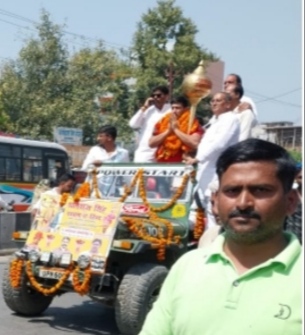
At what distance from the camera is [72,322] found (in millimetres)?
7609

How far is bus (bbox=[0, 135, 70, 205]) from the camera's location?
2142 cm

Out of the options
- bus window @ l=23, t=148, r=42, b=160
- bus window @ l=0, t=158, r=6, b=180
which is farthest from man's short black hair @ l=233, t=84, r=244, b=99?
bus window @ l=23, t=148, r=42, b=160

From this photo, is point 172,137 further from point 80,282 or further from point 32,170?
point 32,170

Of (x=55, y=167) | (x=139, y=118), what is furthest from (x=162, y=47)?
(x=139, y=118)

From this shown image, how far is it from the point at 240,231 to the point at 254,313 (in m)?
0.21

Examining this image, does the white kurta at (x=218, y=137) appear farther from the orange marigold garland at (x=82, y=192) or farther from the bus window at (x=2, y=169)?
the bus window at (x=2, y=169)

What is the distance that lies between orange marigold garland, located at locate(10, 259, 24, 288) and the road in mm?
363

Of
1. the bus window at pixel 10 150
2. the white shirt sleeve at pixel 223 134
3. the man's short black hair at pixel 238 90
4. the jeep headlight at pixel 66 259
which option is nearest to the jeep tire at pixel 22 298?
the jeep headlight at pixel 66 259

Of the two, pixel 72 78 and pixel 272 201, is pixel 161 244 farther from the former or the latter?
pixel 72 78

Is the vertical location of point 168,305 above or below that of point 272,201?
below

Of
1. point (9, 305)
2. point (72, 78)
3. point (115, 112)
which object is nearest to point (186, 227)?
point (9, 305)

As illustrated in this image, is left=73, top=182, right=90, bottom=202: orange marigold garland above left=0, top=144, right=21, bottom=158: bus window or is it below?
below

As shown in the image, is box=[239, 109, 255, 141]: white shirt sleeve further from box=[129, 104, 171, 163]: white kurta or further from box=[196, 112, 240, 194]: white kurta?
box=[129, 104, 171, 163]: white kurta

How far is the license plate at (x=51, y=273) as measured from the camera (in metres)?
6.94
